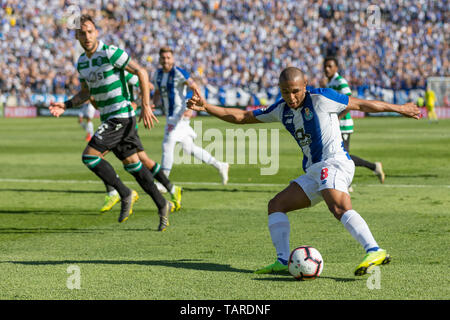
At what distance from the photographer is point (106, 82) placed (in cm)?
966

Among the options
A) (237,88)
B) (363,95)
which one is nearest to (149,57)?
(237,88)

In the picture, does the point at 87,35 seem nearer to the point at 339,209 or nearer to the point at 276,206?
the point at 276,206

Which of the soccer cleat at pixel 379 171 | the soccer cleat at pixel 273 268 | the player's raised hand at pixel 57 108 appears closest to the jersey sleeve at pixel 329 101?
the soccer cleat at pixel 273 268

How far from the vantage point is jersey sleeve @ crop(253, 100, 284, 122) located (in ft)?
22.9

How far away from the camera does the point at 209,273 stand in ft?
22.0

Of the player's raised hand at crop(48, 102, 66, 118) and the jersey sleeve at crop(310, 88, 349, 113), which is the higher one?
the jersey sleeve at crop(310, 88, 349, 113)

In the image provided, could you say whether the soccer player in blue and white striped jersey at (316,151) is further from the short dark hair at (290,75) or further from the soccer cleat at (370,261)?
the soccer cleat at (370,261)

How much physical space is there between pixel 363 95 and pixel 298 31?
7.81 meters

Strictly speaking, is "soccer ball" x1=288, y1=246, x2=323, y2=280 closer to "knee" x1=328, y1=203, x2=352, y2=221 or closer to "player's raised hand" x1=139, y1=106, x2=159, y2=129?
"knee" x1=328, y1=203, x2=352, y2=221

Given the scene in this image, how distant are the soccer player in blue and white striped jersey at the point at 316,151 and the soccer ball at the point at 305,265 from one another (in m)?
0.27

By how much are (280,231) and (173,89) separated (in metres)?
6.89

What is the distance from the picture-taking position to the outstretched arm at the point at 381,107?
6539 mm

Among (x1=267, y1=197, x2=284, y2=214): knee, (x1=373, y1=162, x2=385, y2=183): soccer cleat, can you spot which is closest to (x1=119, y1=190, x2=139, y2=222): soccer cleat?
(x1=267, y1=197, x2=284, y2=214): knee

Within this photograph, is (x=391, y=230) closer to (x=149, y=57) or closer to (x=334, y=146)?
(x=334, y=146)
